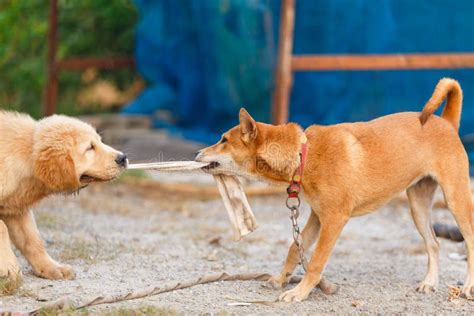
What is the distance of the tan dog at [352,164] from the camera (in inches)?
209

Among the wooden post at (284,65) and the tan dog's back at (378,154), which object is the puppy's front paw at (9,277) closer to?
the tan dog's back at (378,154)

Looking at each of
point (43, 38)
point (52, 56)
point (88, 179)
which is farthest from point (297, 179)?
point (43, 38)

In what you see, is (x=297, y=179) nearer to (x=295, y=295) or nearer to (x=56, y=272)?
(x=295, y=295)

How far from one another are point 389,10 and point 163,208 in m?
3.16

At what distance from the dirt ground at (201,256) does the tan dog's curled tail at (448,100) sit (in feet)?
3.82

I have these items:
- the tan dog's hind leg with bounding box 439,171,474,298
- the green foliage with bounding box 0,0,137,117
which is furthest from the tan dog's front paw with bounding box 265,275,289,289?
the green foliage with bounding box 0,0,137,117

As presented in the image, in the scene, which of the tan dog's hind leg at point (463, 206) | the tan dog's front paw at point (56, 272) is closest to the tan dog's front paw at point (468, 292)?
the tan dog's hind leg at point (463, 206)

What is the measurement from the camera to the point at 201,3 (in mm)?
9773

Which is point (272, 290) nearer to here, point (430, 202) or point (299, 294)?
point (299, 294)

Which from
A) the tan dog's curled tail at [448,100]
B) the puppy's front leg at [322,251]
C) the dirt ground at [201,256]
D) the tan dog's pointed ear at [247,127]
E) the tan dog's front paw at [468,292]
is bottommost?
the dirt ground at [201,256]

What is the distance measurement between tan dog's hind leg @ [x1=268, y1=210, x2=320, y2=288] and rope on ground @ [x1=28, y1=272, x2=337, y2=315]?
0.13 metres

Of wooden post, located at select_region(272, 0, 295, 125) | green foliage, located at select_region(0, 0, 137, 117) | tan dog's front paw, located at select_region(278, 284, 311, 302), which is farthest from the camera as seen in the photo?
green foliage, located at select_region(0, 0, 137, 117)

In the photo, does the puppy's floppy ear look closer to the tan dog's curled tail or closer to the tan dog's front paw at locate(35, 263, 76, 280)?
the tan dog's front paw at locate(35, 263, 76, 280)

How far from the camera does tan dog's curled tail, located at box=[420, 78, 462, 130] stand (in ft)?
18.7
